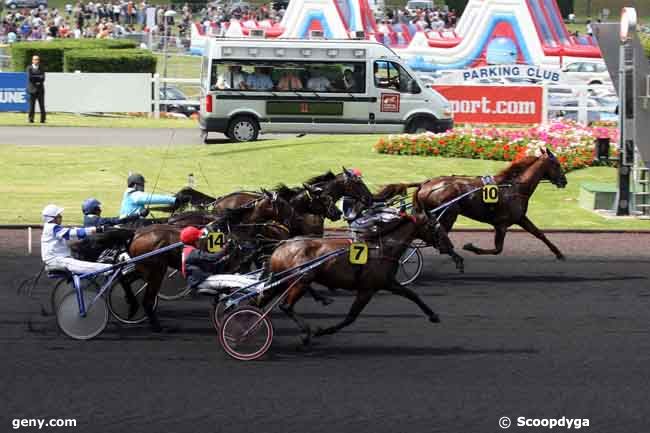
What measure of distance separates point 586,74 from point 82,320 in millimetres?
31358

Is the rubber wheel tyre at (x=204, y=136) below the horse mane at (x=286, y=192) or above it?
above

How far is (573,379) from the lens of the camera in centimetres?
991

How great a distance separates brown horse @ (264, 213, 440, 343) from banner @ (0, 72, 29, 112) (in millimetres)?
23525

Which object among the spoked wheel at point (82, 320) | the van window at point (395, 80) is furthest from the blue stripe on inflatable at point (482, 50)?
the spoked wheel at point (82, 320)

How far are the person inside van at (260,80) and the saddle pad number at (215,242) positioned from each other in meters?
16.3

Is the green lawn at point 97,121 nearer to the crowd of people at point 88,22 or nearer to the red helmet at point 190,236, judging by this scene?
the crowd of people at point 88,22

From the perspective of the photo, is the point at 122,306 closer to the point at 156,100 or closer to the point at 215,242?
the point at 215,242

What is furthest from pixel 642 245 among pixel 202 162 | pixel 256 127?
pixel 256 127

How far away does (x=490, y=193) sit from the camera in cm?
1450

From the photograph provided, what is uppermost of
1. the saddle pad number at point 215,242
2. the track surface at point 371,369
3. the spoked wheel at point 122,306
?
the saddle pad number at point 215,242

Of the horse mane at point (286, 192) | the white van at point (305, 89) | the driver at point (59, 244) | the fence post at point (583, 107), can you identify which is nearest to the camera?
the driver at point (59, 244)

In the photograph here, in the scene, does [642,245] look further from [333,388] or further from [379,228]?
[333,388]

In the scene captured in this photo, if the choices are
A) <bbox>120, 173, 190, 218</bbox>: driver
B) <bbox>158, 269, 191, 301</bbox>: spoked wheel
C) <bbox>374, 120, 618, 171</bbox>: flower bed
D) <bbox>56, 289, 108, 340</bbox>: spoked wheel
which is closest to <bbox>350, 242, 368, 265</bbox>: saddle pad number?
<bbox>56, 289, 108, 340</bbox>: spoked wheel

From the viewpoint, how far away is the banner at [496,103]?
2805 centimetres
